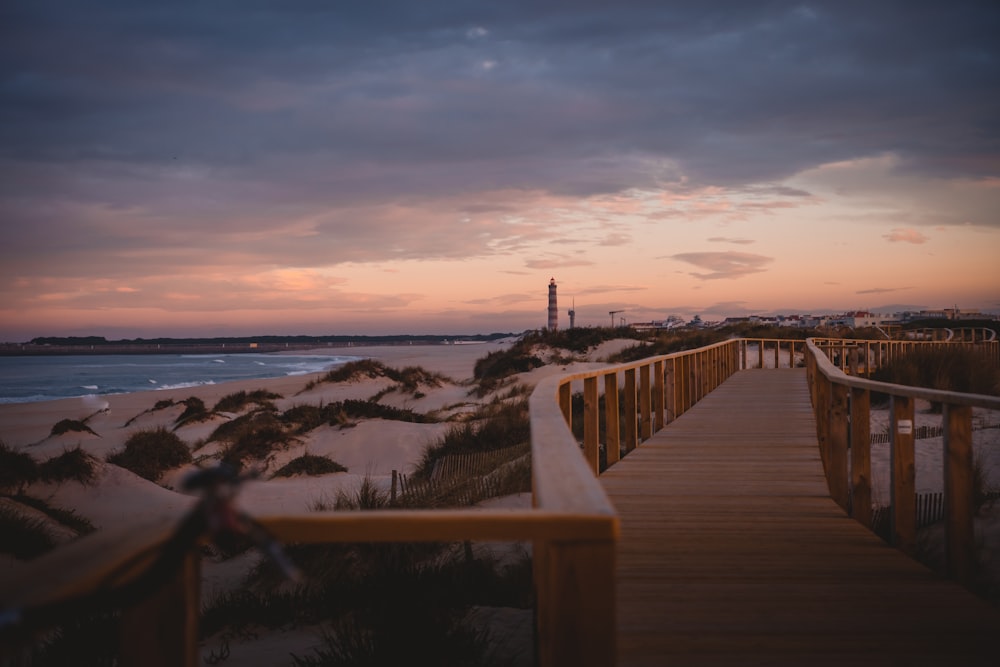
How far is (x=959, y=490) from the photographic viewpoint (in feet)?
11.8

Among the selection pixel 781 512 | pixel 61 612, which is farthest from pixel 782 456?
pixel 61 612

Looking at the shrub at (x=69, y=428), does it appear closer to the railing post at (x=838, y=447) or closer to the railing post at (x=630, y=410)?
the railing post at (x=630, y=410)

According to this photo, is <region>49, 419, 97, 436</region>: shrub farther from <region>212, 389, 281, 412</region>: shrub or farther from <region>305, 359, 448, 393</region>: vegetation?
<region>305, 359, 448, 393</region>: vegetation

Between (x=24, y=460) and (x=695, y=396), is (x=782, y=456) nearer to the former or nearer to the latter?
(x=695, y=396)

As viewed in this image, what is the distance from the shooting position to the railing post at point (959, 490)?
11.8 ft

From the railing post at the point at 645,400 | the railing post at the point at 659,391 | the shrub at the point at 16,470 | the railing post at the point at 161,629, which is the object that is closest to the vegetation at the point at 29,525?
the shrub at the point at 16,470

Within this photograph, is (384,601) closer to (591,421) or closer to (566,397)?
(566,397)

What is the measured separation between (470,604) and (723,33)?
1501cm

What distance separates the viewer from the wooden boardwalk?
3.01 meters

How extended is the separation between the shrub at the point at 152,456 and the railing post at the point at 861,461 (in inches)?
463

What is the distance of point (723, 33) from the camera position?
1623 centimetres

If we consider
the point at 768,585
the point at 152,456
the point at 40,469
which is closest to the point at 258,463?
the point at 152,456

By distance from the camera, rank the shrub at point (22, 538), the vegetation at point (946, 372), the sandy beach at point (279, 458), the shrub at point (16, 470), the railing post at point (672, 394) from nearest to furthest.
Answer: the sandy beach at point (279, 458) < the shrub at point (22, 538) < the shrub at point (16, 470) < the railing post at point (672, 394) < the vegetation at point (946, 372)

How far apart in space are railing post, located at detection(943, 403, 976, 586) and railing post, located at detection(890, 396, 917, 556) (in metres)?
0.50
